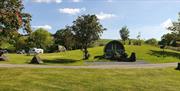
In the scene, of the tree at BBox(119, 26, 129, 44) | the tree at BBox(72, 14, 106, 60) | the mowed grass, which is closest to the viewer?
the mowed grass

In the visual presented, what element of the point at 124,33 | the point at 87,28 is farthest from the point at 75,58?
the point at 124,33

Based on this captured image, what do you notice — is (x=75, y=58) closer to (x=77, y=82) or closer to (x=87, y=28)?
(x=87, y=28)

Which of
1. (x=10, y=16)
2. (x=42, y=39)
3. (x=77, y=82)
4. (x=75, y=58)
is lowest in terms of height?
(x=77, y=82)

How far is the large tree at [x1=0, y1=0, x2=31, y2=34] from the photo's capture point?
2500 cm

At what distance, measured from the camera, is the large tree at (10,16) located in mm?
25000

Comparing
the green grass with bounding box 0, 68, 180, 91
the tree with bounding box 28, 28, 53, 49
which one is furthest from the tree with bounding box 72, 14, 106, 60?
the tree with bounding box 28, 28, 53, 49

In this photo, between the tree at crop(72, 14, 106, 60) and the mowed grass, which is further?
the tree at crop(72, 14, 106, 60)

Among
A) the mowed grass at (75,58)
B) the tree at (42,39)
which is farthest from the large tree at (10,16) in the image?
the tree at (42,39)

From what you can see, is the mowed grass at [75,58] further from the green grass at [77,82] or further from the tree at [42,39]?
the tree at [42,39]

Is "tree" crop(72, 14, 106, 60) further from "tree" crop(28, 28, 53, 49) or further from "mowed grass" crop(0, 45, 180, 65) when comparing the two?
"tree" crop(28, 28, 53, 49)

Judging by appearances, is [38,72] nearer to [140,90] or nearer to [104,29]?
[140,90]

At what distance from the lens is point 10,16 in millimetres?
25312

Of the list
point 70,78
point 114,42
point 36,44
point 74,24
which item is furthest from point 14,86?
point 36,44

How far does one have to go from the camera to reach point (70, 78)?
1017 inches
